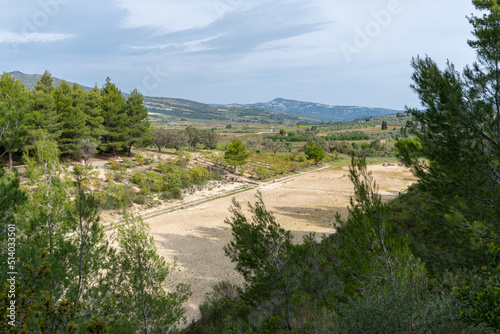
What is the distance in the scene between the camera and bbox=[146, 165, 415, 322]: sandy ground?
1082 cm

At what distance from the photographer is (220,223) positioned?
58.7ft

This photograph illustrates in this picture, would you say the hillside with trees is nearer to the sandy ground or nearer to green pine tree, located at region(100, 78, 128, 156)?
the sandy ground

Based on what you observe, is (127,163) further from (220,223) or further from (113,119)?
(220,223)

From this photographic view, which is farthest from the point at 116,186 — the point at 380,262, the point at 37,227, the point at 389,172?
the point at 389,172

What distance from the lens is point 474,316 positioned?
247 centimetres

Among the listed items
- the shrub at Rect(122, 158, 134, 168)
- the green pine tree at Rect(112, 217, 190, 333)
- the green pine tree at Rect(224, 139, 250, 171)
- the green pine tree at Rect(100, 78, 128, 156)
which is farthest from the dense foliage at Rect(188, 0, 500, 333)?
the green pine tree at Rect(224, 139, 250, 171)

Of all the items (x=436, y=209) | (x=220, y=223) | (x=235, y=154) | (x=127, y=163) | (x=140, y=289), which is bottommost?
(x=220, y=223)

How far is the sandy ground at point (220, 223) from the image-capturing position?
1082 centimetres

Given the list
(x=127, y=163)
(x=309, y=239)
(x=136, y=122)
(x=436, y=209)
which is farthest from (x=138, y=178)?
(x=436, y=209)

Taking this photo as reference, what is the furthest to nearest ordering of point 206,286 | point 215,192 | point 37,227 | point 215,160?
point 215,160
point 215,192
point 206,286
point 37,227

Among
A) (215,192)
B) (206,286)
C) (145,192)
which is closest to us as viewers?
(206,286)

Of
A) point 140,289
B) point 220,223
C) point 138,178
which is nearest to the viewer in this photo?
point 140,289

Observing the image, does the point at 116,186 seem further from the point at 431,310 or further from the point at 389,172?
the point at 389,172

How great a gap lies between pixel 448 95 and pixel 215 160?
32756mm
